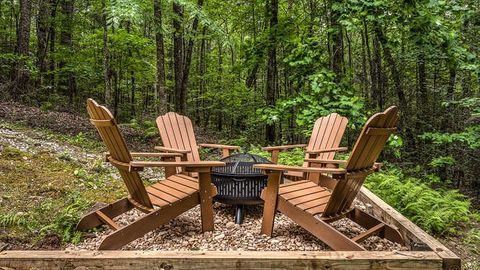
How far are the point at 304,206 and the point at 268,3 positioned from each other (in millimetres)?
6838

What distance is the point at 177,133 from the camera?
4285 mm

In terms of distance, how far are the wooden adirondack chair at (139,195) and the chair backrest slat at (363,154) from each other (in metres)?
1.00

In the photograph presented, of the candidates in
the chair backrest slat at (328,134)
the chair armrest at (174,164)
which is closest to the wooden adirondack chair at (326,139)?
the chair backrest slat at (328,134)

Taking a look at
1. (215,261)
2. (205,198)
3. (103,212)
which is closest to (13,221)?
(103,212)

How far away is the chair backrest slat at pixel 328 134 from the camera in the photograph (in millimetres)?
4078

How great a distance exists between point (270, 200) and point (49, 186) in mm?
2746

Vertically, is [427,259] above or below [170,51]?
below

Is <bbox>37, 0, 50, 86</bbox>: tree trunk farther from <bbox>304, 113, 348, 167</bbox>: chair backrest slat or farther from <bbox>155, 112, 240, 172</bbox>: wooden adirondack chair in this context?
<bbox>304, 113, 348, 167</bbox>: chair backrest slat

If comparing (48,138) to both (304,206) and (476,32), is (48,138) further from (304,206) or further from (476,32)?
(476,32)

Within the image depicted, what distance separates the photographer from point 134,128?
9.39m

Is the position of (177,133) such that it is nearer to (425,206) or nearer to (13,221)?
(13,221)

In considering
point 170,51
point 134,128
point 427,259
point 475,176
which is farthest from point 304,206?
point 170,51

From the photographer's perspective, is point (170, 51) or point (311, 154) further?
point (170, 51)

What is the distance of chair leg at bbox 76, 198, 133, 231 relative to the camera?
10.4 feet
